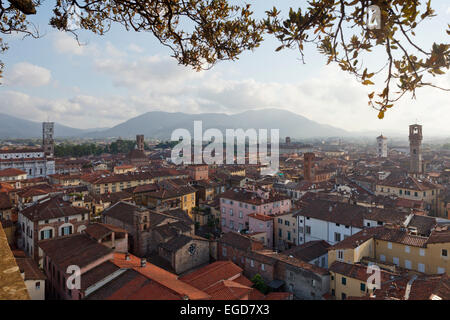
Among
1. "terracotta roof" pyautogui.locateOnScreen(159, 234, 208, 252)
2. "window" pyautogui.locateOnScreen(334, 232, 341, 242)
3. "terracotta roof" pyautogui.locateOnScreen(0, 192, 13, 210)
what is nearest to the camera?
"terracotta roof" pyautogui.locateOnScreen(159, 234, 208, 252)

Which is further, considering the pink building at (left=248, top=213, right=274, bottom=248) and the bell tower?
the bell tower

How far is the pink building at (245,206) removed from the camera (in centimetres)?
3209

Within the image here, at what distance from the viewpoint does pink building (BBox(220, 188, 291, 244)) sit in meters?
32.1

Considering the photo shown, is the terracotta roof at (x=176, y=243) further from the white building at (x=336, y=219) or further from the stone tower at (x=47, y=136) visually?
the stone tower at (x=47, y=136)

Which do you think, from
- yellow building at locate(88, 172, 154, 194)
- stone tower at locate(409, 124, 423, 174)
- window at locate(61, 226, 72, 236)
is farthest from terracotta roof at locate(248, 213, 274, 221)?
stone tower at locate(409, 124, 423, 174)

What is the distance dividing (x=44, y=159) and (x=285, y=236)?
71.4 meters

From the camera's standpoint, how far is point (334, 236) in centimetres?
2567

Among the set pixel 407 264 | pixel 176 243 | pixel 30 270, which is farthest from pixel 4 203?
pixel 407 264

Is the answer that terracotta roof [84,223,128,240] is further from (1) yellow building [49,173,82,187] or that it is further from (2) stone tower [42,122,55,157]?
(2) stone tower [42,122,55,157]

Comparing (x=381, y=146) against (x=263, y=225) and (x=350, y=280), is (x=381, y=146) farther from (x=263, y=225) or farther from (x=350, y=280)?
(x=350, y=280)

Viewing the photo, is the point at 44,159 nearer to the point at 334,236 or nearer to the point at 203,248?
the point at 203,248

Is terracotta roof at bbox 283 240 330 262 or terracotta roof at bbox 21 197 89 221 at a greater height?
terracotta roof at bbox 21 197 89 221

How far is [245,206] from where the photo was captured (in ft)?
107

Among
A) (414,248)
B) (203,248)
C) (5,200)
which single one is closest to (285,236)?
(203,248)
